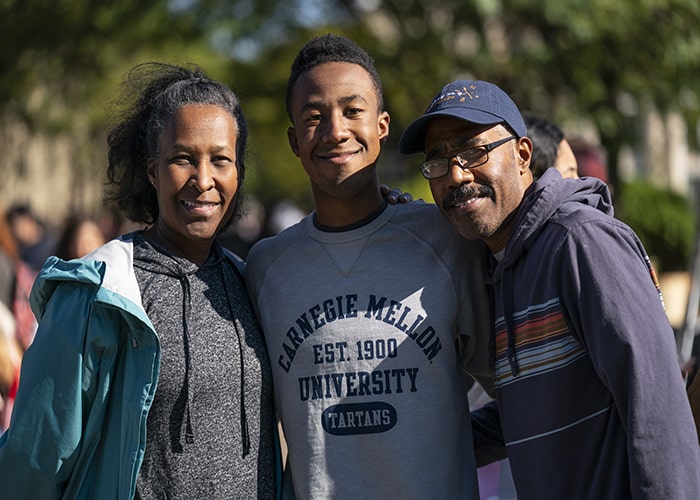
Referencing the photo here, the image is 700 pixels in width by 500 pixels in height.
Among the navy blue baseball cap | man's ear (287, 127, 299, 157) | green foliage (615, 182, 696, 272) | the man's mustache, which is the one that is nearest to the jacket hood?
the man's mustache

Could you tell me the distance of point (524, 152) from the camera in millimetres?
3057

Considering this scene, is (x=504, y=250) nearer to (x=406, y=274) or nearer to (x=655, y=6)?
(x=406, y=274)

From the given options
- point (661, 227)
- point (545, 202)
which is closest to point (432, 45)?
point (661, 227)

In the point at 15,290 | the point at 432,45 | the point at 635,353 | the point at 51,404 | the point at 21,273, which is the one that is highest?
the point at 432,45

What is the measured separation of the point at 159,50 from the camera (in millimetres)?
14539

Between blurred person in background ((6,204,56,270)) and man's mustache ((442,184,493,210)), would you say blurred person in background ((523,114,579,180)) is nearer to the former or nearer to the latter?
man's mustache ((442,184,493,210))

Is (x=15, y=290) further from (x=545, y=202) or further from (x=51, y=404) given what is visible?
(x=545, y=202)

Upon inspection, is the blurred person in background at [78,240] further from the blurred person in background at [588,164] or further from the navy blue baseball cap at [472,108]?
the navy blue baseball cap at [472,108]

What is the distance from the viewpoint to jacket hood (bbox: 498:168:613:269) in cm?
279

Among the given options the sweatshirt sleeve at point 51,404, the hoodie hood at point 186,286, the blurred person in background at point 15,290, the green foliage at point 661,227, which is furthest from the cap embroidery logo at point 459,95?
the green foliage at point 661,227

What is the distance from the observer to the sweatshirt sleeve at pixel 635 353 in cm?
243

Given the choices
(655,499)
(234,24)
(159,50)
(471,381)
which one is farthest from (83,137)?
(655,499)

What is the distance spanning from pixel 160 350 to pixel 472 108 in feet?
4.07

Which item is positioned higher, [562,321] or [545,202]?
[545,202]
